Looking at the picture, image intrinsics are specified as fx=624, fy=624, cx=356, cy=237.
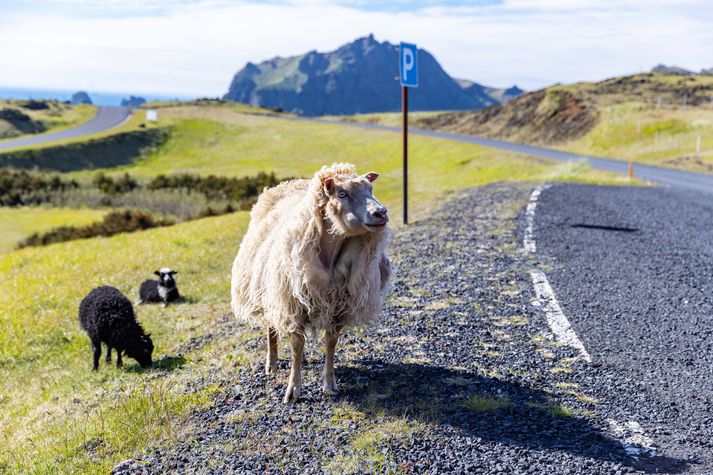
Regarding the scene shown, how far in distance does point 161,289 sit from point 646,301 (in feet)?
34.6

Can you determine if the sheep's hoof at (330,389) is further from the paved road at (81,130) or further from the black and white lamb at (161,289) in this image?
the paved road at (81,130)

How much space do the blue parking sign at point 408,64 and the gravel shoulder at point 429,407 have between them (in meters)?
8.10

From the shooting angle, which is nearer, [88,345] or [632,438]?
[632,438]

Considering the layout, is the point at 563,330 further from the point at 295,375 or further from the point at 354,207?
the point at 354,207

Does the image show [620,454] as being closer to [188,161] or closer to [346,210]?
[346,210]

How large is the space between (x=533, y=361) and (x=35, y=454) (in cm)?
627

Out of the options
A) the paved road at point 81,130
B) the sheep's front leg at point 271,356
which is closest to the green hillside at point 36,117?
the paved road at point 81,130

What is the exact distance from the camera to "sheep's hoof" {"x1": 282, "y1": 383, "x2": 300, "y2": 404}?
24.3 feet

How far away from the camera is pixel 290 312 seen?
7227 millimetres

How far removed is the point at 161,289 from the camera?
49.1ft

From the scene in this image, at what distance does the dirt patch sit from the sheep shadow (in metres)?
61.6

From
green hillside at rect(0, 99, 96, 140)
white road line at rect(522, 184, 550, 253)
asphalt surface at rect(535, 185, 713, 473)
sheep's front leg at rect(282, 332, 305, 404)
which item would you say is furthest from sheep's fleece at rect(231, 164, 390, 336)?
green hillside at rect(0, 99, 96, 140)

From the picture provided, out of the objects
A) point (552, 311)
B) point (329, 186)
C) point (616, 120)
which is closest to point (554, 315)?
point (552, 311)

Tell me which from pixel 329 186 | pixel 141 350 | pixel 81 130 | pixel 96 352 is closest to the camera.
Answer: pixel 329 186
